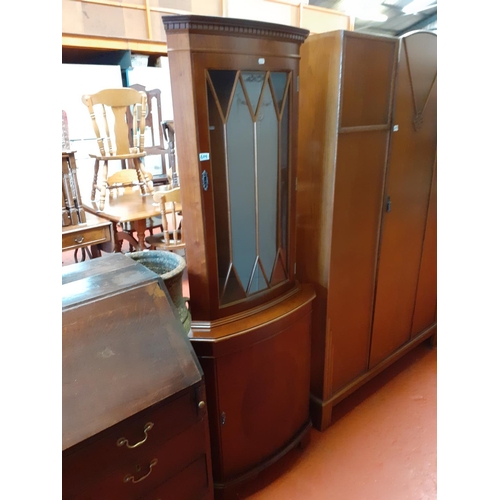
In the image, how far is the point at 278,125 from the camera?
50.9 inches

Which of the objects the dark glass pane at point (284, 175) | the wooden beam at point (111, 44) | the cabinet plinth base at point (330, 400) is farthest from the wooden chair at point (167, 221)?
the wooden beam at point (111, 44)

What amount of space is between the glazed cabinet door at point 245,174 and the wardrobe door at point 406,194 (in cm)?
60

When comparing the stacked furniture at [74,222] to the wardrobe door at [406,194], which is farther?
the stacked furniture at [74,222]

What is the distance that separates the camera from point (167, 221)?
261 cm

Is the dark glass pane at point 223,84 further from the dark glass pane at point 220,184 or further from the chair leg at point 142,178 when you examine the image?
the chair leg at point 142,178

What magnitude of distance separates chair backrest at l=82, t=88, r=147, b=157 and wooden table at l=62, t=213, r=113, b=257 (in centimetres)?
66

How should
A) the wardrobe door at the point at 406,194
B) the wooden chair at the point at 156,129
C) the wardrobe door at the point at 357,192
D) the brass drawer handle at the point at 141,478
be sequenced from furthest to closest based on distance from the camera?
the wooden chair at the point at 156,129 → the wardrobe door at the point at 406,194 → the wardrobe door at the point at 357,192 → the brass drawer handle at the point at 141,478

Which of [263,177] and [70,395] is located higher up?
[263,177]

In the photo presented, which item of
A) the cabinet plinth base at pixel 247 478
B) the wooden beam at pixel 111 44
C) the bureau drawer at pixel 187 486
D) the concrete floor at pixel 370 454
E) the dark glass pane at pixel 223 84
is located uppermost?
the wooden beam at pixel 111 44

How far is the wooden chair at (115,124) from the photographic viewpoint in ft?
8.16

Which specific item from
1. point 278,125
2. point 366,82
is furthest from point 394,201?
point 278,125

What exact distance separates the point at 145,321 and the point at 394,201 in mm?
1287
